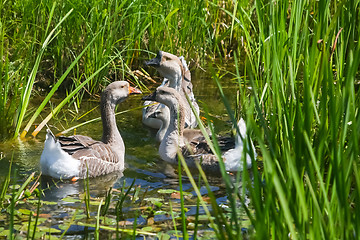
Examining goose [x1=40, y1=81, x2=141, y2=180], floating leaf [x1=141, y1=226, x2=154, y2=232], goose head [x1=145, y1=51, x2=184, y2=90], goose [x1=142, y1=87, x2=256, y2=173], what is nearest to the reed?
goose head [x1=145, y1=51, x2=184, y2=90]

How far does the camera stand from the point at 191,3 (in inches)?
365

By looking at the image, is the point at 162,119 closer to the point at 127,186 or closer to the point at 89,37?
the point at 89,37

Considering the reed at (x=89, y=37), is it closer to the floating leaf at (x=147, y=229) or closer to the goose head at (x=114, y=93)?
the goose head at (x=114, y=93)

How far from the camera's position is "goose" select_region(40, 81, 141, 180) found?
19.1ft

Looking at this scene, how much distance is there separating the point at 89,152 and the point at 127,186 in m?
0.62

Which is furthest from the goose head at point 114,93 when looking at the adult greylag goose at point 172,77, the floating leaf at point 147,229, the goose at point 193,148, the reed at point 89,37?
the floating leaf at point 147,229

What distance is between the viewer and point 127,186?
5.95m

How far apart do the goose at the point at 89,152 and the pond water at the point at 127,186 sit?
108 millimetres

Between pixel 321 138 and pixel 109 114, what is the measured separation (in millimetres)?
4181

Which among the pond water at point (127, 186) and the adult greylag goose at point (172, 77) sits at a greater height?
the adult greylag goose at point (172, 77)

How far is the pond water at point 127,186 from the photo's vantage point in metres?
4.74

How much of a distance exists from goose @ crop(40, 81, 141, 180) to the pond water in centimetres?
11

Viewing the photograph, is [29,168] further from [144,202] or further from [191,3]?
[191,3]

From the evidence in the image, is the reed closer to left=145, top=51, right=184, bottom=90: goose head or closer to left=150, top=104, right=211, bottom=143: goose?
left=145, top=51, right=184, bottom=90: goose head
